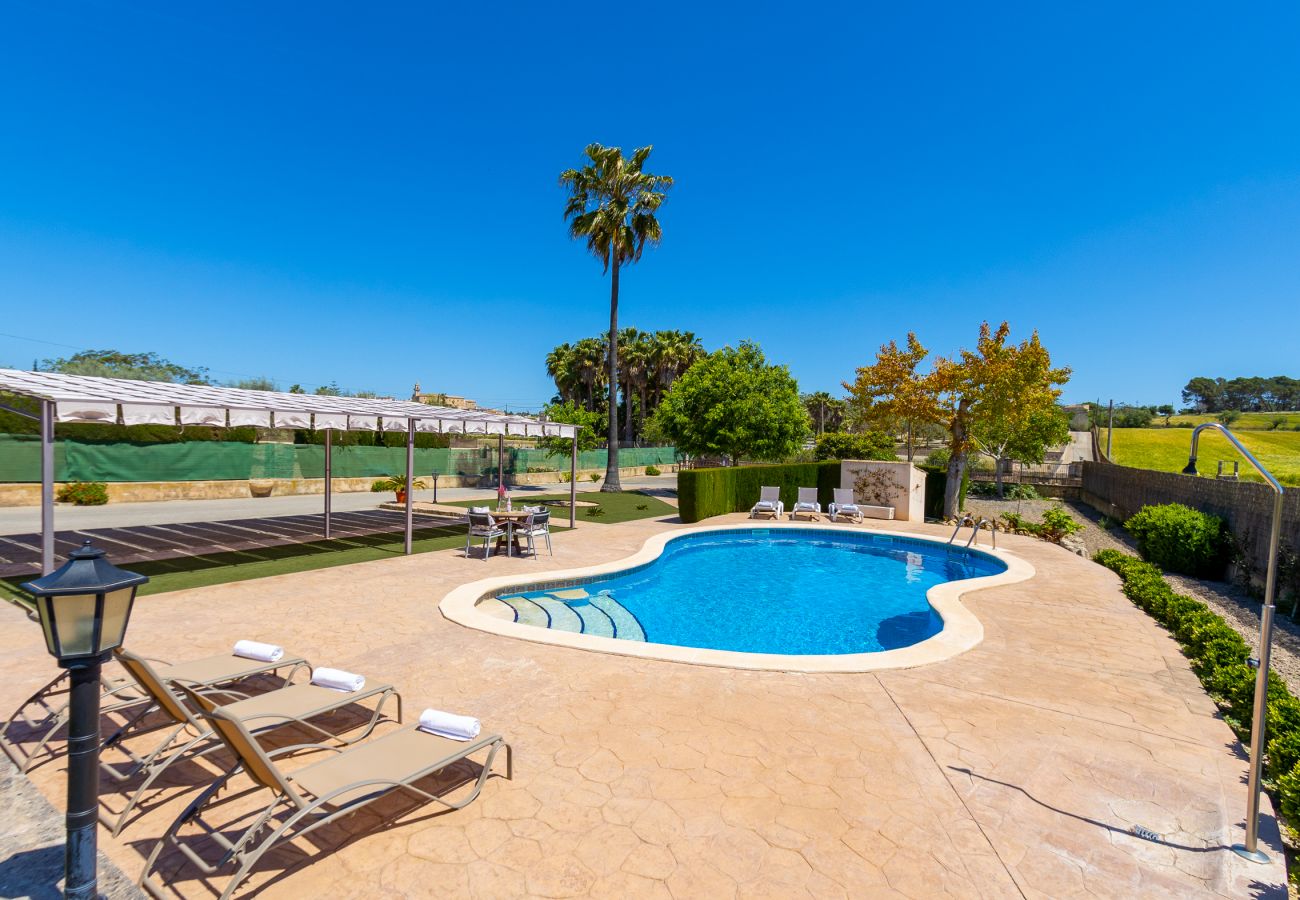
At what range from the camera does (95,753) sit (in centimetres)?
271

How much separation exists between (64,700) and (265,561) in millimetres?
6330

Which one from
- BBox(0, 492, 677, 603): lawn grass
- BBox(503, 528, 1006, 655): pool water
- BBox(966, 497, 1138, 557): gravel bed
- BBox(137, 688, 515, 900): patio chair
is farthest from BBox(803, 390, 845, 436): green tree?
BBox(137, 688, 515, 900): patio chair

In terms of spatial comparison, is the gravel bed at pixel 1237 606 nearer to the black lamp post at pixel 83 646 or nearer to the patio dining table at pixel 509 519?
the black lamp post at pixel 83 646

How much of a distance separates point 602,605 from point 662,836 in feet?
22.5

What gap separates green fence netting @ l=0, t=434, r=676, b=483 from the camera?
17.7 m

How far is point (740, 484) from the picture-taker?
21.6 meters

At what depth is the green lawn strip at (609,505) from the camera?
63.3ft

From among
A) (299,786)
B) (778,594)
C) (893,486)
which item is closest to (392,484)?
(778,594)

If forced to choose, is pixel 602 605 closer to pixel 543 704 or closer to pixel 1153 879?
pixel 543 704

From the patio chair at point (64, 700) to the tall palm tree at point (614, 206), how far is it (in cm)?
1979

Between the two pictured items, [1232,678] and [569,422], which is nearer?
[1232,678]

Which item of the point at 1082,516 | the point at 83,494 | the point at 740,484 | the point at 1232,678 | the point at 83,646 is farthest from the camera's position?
the point at 1082,516

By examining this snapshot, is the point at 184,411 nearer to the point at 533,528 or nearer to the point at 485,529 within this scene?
the point at 485,529

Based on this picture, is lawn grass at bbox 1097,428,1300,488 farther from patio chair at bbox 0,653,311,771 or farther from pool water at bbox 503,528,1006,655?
patio chair at bbox 0,653,311,771
